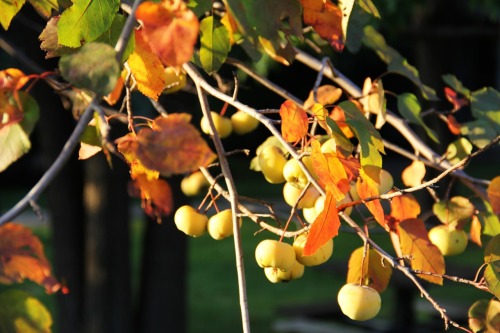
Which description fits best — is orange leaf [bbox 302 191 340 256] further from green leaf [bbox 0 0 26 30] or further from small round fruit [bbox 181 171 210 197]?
small round fruit [bbox 181 171 210 197]

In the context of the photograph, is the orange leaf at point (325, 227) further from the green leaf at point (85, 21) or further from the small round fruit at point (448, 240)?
the small round fruit at point (448, 240)

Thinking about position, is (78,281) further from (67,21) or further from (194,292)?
(194,292)

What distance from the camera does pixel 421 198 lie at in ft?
23.9

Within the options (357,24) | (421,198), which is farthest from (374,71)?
(357,24)

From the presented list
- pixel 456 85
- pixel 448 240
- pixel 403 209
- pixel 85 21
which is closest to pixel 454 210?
pixel 448 240

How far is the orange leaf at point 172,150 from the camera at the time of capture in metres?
0.79

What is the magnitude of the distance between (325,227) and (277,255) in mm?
115

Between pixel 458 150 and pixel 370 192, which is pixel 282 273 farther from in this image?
pixel 458 150

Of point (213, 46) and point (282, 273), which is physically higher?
point (213, 46)

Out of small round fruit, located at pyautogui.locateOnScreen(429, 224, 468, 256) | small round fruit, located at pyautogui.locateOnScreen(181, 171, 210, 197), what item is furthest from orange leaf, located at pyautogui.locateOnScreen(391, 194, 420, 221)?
small round fruit, located at pyautogui.locateOnScreen(181, 171, 210, 197)

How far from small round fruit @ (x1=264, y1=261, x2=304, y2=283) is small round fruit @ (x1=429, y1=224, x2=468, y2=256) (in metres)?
0.32

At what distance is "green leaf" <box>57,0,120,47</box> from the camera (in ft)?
3.48

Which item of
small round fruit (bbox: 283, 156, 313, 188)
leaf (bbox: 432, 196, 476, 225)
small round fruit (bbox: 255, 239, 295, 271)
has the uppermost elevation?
small round fruit (bbox: 283, 156, 313, 188)

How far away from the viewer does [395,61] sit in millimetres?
1751
